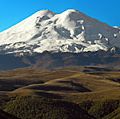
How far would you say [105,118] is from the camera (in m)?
194

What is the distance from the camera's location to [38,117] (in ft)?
620

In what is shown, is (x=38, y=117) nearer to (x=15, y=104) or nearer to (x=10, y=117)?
(x=15, y=104)

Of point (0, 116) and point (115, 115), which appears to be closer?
point (0, 116)

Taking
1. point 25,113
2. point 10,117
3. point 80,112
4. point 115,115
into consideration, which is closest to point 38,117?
point 25,113

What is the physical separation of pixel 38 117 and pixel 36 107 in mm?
9633

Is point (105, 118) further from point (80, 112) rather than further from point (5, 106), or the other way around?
point (5, 106)

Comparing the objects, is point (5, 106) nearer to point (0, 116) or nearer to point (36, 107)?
point (36, 107)

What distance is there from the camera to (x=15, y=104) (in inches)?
7825

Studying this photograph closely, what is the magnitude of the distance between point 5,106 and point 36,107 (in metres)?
13.3

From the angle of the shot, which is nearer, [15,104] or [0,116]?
[0,116]

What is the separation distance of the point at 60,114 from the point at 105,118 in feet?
63.8

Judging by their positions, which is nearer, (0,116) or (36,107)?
(0,116)

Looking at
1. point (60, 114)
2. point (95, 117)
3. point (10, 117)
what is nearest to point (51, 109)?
point (60, 114)

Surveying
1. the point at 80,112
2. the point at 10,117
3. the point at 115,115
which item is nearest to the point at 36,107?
the point at 80,112
